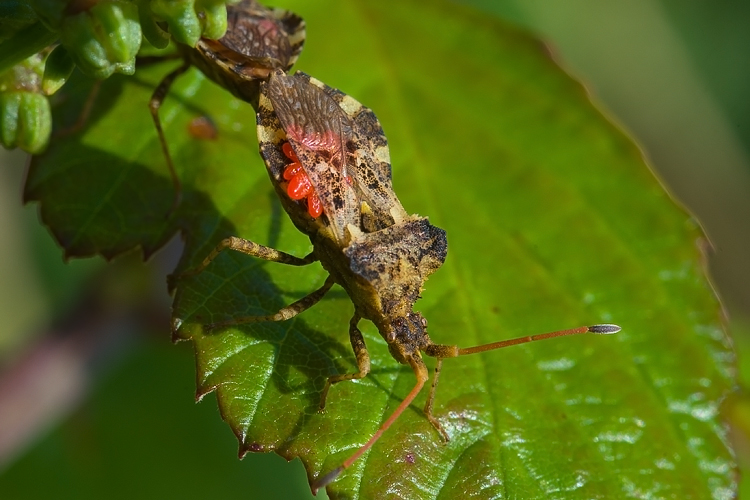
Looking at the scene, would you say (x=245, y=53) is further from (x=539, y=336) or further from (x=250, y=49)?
(x=539, y=336)

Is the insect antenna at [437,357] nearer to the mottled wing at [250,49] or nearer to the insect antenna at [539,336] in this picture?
the insect antenna at [539,336]

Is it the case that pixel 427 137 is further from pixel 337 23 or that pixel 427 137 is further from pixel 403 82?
pixel 337 23

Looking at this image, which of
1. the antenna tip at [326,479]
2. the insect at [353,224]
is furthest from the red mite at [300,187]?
the antenna tip at [326,479]

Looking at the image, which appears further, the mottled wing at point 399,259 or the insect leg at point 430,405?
the mottled wing at point 399,259

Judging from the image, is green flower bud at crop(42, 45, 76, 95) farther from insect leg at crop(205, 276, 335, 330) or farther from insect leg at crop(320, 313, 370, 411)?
insect leg at crop(320, 313, 370, 411)

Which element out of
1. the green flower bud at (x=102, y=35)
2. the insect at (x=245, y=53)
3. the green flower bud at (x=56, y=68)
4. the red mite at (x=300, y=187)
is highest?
the green flower bud at (x=102, y=35)

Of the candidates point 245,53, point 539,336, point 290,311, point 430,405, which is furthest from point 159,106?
point 539,336

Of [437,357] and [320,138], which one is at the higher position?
[320,138]
